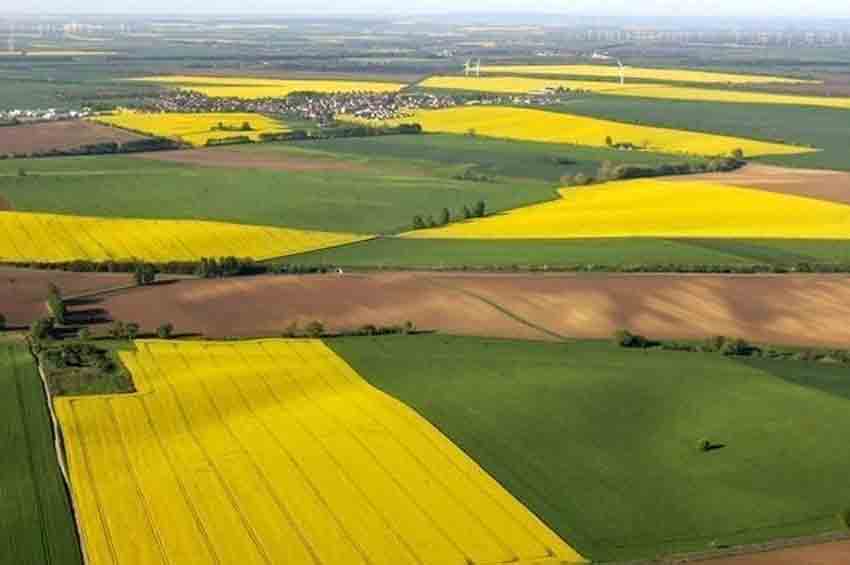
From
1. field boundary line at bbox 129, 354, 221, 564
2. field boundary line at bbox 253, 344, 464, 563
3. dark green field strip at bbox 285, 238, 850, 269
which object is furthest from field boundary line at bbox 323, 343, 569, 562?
dark green field strip at bbox 285, 238, 850, 269

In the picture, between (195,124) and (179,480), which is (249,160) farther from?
(179,480)

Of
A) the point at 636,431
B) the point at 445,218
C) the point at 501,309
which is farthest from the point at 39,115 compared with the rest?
the point at 636,431

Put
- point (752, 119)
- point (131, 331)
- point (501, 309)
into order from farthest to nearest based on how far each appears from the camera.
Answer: point (752, 119) < point (501, 309) < point (131, 331)

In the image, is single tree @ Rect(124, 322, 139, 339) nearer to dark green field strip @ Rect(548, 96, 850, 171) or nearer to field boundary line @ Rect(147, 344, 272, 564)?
field boundary line @ Rect(147, 344, 272, 564)

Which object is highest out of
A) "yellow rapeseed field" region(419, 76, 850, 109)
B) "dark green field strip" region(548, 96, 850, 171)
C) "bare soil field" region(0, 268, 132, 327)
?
"bare soil field" region(0, 268, 132, 327)

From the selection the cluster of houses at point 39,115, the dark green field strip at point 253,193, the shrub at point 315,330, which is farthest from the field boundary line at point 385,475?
the cluster of houses at point 39,115

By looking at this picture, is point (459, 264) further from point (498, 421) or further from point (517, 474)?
point (517, 474)
